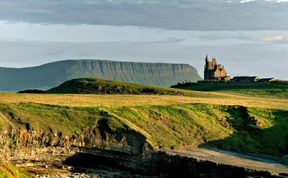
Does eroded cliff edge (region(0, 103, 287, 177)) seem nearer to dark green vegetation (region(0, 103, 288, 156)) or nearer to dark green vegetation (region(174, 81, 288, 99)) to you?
dark green vegetation (region(0, 103, 288, 156))

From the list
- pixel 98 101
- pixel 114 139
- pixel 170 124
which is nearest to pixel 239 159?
pixel 170 124

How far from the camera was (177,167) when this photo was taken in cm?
7550

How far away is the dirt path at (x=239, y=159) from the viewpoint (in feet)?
242

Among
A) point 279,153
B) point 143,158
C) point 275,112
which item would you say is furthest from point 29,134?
point 275,112

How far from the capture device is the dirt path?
73.8 m

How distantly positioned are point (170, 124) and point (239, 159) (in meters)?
14.2

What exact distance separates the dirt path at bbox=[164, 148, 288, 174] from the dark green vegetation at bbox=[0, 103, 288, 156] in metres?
3.18

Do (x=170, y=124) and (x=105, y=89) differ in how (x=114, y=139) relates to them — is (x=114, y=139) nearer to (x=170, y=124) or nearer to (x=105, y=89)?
(x=170, y=124)

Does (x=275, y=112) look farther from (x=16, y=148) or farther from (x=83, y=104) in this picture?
(x=16, y=148)

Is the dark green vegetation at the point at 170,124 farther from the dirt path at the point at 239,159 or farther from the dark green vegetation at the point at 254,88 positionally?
the dark green vegetation at the point at 254,88

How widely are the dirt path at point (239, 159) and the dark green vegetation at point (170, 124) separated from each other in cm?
318

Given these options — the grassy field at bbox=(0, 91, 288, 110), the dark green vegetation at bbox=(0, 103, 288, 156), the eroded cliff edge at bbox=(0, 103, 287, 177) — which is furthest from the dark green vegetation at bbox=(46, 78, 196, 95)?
the eroded cliff edge at bbox=(0, 103, 287, 177)

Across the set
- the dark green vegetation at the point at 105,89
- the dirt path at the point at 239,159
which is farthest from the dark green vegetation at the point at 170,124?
the dark green vegetation at the point at 105,89

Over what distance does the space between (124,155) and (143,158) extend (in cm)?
265
